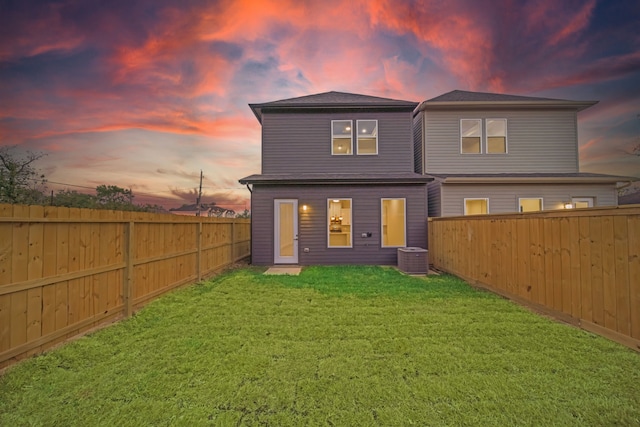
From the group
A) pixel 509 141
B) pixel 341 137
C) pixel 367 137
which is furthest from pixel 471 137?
pixel 341 137

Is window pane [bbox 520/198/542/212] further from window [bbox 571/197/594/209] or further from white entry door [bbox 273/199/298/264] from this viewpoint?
white entry door [bbox 273/199/298/264]

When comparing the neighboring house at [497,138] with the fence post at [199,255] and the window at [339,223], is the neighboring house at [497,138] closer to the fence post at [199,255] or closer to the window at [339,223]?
the window at [339,223]

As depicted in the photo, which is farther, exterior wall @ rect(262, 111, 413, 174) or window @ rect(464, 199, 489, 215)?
window @ rect(464, 199, 489, 215)

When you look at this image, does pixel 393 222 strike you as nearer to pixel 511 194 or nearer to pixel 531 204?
pixel 511 194

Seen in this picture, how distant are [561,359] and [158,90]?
14.1 m

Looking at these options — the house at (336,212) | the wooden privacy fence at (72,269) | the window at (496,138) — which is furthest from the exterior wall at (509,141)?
the wooden privacy fence at (72,269)

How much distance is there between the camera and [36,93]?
10.3 meters

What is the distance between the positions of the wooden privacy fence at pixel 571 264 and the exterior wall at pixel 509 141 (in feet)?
16.8

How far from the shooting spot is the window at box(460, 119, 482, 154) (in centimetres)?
1008

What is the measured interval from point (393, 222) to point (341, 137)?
3.65 metres

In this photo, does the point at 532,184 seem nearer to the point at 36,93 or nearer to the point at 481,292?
the point at 481,292

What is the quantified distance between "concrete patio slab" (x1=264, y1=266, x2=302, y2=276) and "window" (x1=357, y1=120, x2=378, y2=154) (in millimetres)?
4859

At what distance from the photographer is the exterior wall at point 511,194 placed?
937cm

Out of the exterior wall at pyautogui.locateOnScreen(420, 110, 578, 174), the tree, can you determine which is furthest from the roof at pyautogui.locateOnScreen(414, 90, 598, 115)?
the tree
